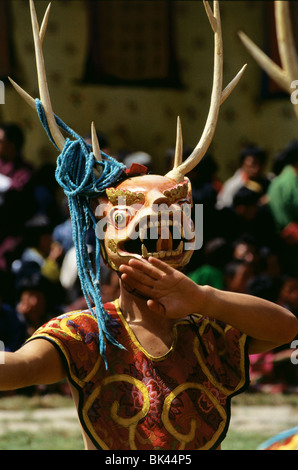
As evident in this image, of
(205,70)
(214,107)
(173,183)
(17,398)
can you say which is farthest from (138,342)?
(205,70)

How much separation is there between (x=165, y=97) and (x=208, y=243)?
136 inches

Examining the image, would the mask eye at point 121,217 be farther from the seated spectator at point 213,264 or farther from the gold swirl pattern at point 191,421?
the seated spectator at point 213,264

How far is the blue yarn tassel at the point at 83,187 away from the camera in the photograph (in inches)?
139

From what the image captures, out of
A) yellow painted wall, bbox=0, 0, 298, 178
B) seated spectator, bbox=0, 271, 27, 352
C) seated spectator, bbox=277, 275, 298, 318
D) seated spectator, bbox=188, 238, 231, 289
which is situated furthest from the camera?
yellow painted wall, bbox=0, 0, 298, 178

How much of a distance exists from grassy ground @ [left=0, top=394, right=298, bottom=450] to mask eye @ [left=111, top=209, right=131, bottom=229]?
243 cm

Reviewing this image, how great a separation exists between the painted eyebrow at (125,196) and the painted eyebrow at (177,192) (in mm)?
84

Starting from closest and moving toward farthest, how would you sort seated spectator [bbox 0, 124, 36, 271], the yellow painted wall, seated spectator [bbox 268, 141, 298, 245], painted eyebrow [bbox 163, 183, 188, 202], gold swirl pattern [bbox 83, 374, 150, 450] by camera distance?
gold swirl pattern [bbox 83, 374, 150, 450] → painted eyebrow [bbox 163, 183, 188, 202] → seated spectator [bbox 268, 141, 298, 245] → seated spectator [bbox 0, 124, 36, 271] → the yellow painted wall

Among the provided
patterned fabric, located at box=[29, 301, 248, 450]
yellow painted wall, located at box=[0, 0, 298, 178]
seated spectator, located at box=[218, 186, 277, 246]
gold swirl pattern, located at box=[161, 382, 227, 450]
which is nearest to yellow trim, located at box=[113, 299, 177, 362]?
patterned fabric, located at box=[29, 301, 248, 450]

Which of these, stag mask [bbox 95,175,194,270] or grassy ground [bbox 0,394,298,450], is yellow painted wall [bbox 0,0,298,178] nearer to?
grassy ground [bbox 0,394,298,450]

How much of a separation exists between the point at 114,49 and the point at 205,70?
0.90 metres

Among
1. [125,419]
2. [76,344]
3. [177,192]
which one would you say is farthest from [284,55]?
[125,419]

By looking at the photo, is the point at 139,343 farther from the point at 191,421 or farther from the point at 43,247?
the point at 43,247

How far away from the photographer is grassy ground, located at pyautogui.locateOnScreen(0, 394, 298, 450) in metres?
5.76

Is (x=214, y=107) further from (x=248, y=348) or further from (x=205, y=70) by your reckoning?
(x=205, y=70)
